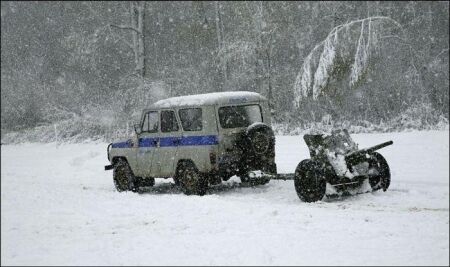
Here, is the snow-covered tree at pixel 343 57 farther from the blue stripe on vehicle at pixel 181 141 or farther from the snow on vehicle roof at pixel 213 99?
the blue stripe on vehicle at pixel 181 141

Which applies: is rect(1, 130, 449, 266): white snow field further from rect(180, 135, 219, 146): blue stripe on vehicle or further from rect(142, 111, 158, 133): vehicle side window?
rect(142, 111, 158, 133): vehicle side window

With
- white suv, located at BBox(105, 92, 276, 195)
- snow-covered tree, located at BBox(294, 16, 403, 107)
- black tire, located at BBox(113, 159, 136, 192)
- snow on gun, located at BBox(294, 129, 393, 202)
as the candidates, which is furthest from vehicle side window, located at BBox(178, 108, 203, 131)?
snow-covered tree, located at BBox(294, 16, 403, 107)

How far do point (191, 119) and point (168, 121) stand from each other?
722 millimetres

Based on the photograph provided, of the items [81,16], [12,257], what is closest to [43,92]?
[81,16]

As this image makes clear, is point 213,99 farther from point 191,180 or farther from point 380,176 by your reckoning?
Result: point 380,176

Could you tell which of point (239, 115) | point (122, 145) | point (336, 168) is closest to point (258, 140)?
point (239, 115)

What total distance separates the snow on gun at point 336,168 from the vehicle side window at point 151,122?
3864mm

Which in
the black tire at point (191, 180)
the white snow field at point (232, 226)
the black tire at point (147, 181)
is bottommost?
the white snow field at point (232, 226)

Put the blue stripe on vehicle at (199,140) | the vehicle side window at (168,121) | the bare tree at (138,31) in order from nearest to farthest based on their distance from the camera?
the blue stripe on vehicle at (199,140)
the vehicle side window at (168,121)
the bare tree at (138,31)

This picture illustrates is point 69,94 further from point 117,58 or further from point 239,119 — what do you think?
point 239,119

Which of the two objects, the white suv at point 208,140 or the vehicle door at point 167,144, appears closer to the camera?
the white suv at point 208,140

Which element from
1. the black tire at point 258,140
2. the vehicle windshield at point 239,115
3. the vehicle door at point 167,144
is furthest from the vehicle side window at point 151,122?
the black tire at point 258,140

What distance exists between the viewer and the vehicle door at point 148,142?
12.9 m

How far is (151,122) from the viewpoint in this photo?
13070 mm
